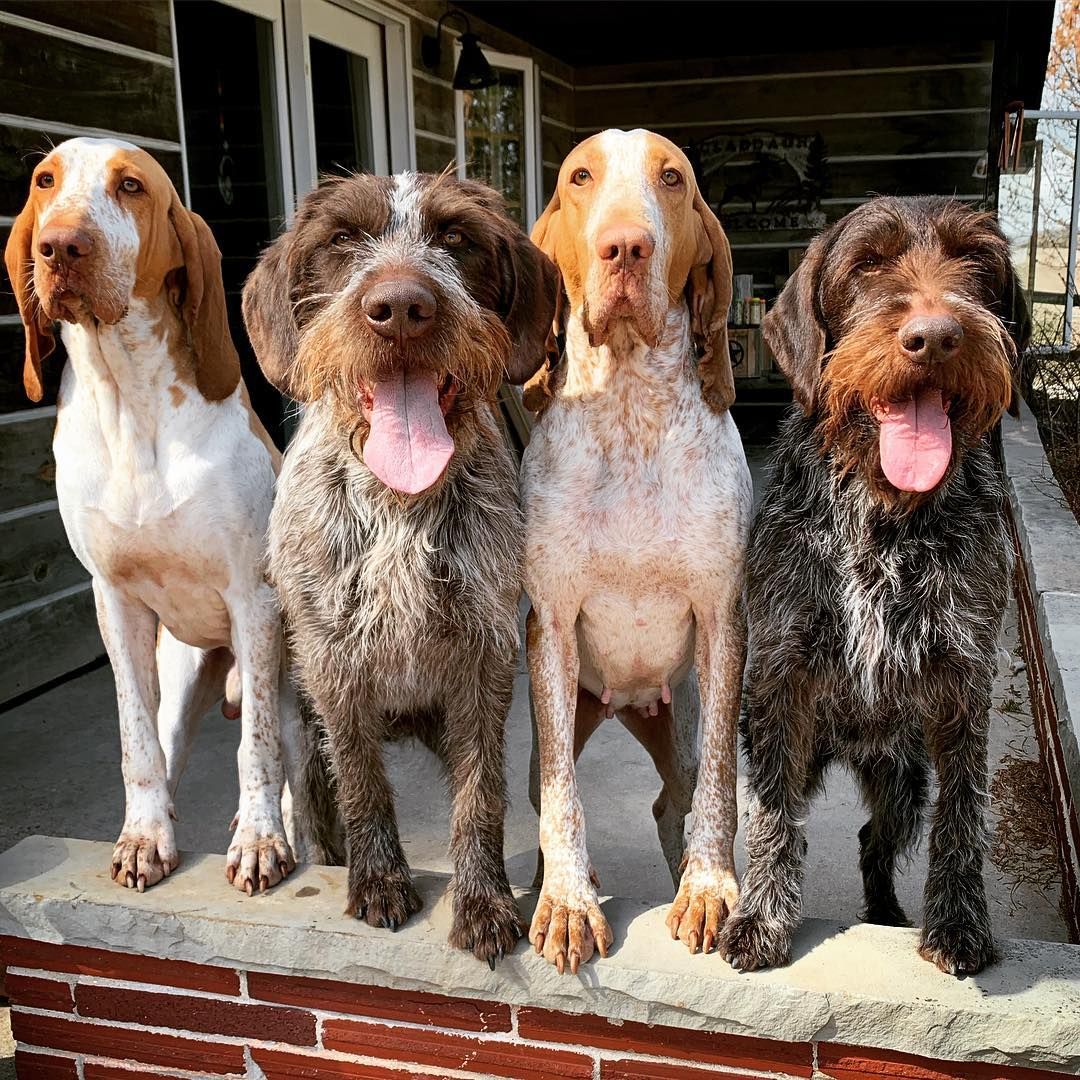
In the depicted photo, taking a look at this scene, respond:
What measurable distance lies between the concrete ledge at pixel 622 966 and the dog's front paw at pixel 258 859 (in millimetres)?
28

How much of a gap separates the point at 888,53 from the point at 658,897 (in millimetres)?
8636

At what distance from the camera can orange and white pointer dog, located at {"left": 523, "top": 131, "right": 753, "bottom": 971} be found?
7.05 ft

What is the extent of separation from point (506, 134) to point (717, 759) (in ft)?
24.1

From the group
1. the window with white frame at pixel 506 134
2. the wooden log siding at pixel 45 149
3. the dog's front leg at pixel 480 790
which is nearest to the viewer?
the dog's front leg at pixel 480 790

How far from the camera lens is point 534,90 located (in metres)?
8.99

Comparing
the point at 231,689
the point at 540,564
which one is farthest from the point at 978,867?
the point at 231,689

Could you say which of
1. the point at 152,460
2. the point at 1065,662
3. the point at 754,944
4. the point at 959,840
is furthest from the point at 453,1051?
the point at 1065,662

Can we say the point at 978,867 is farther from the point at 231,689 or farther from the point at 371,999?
the point at 231,689

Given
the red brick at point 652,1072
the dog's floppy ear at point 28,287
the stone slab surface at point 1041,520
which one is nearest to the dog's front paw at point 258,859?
the red brick at point 652,1072

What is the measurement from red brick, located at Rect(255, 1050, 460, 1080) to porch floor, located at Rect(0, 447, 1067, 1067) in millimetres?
653

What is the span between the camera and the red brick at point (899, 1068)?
1972 millimetres

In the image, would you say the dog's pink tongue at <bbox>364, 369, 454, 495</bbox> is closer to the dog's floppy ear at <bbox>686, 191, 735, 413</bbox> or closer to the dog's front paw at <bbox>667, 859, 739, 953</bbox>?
the dog's floppy ear at <bbox>686, 191, 735, 413</bbox>

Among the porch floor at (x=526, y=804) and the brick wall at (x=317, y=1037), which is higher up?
the brick wall at (x=317, y=1037)

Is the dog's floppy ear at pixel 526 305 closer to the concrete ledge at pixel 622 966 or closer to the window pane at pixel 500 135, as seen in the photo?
the concrete ledge at pixel 622 966
